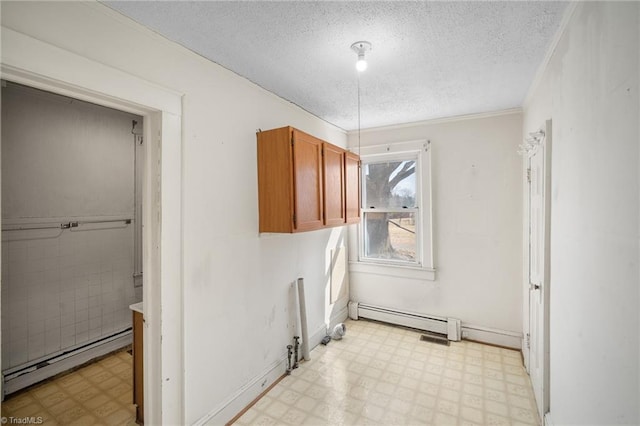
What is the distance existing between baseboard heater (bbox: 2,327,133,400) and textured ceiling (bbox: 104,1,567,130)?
9.38 ft

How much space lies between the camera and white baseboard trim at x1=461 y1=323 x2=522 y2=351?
3014mm

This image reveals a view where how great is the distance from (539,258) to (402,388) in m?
1.43

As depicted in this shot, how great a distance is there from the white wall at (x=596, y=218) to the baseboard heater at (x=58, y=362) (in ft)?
12.2

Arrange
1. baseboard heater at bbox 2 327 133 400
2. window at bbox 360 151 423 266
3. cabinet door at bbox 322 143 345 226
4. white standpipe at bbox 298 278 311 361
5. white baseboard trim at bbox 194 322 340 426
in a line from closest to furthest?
white baseboard trim at bbox 194 322 340 426, baseboard heater at bbox 2 327 133 400, cabinet door at bbox 322 143 345 226, white standpipe at bbox 298 278 311 361, window at bbox 360 151 423 266

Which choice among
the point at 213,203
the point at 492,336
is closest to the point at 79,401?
the point at 213,203

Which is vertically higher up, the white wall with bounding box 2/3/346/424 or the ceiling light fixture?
the ceiling light fixture

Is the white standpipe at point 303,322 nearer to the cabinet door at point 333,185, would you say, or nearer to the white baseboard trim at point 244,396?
the white baseboard trim at point 244,396

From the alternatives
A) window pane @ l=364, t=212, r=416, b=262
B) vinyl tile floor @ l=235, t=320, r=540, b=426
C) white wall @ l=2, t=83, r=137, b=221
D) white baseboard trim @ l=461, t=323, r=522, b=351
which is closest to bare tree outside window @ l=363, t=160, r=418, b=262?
window pane @ l=364, t=212, r=416, b=262

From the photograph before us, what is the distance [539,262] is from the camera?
6.79ft

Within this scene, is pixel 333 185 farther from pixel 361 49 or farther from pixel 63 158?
pixel 63 158

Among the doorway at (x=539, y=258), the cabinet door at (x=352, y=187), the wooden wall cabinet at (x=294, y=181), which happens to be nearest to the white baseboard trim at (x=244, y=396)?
the wooden wall cabinet at (x=294, y=181)

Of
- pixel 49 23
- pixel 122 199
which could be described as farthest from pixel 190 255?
pixel 122 199

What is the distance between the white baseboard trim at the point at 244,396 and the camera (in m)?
1.97

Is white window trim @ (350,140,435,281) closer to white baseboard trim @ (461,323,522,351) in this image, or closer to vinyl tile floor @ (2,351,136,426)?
white baseboard trim @ (461,323,522,351)
